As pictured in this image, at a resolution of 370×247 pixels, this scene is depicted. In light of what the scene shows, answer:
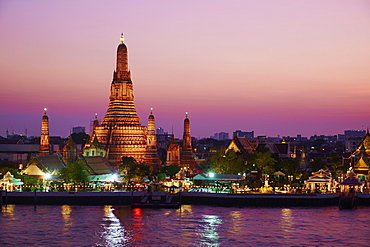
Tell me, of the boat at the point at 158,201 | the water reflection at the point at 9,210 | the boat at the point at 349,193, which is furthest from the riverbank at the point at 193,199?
the boat at the point at 349,193

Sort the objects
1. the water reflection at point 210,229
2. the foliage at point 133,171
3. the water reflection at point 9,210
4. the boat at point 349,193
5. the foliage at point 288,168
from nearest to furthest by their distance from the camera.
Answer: the water reflection at point 210,229, the water reflection at point 9,210, the boat at point 349,193, the foliage at point 133,171, the foliage at point 288,168

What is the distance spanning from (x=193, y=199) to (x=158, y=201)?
428 centimetres

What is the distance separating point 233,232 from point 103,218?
13.9 m

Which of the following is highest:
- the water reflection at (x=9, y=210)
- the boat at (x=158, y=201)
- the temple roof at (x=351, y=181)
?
the temple roof at (x=351, y=181)

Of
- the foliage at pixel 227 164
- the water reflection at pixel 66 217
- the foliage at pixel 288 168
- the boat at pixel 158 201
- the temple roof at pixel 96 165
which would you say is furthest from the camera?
the foliage at pixel 227 164

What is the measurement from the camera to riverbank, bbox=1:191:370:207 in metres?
72.2

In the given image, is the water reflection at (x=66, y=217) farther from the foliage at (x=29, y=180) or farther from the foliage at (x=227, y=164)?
the foliage at (x=227, y=164)

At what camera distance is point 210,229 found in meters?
55.7

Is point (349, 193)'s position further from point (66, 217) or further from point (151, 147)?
point (151, 147)

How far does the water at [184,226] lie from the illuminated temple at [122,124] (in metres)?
32.5

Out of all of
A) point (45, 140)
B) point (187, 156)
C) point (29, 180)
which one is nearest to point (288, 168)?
point (187, 156)

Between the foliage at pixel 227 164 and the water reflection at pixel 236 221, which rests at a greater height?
the foliage at pixel 227 164

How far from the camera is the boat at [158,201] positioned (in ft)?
234

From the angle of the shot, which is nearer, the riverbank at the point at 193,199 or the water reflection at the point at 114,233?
the water reflection at the point at 114,233
